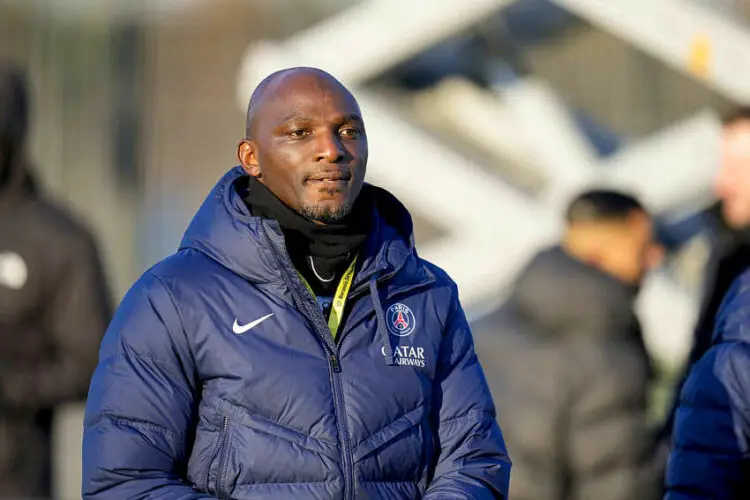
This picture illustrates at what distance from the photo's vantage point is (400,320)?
2.96 m

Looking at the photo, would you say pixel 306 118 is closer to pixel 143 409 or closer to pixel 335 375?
pixel 335 375

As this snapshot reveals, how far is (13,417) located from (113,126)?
4.58 m

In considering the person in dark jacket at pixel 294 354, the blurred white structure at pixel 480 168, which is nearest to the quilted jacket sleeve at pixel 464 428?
the person in dark jacket at pixel 294 354

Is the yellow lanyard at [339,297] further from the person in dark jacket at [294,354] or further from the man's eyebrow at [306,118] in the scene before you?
the man's eyebrow at [306,118]

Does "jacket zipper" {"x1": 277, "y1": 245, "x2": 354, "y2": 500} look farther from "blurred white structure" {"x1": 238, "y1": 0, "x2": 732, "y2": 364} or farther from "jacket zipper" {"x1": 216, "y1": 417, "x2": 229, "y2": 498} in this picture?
"blurred white structure" {"x1": 238, "y1": 0, "x2": 732, "y2": 364}

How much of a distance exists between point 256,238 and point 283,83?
30 centimetres

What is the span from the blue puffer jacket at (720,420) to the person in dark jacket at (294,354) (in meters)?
0.82

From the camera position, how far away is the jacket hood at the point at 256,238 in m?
2.85

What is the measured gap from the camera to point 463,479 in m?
2.88

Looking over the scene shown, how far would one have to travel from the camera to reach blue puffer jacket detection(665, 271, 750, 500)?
362 cm

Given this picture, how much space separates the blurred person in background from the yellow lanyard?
51.8 inches

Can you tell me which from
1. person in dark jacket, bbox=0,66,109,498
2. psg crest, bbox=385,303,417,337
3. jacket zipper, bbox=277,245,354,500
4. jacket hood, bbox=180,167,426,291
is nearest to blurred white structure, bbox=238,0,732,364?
person in dark jacket, bbox=0,66,109,498

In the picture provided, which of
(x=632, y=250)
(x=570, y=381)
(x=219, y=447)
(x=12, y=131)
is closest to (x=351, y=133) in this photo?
(x=219, y=447)

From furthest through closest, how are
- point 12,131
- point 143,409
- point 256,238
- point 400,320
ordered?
point 12,131, point 400,320, point 256,238, point 143,409
